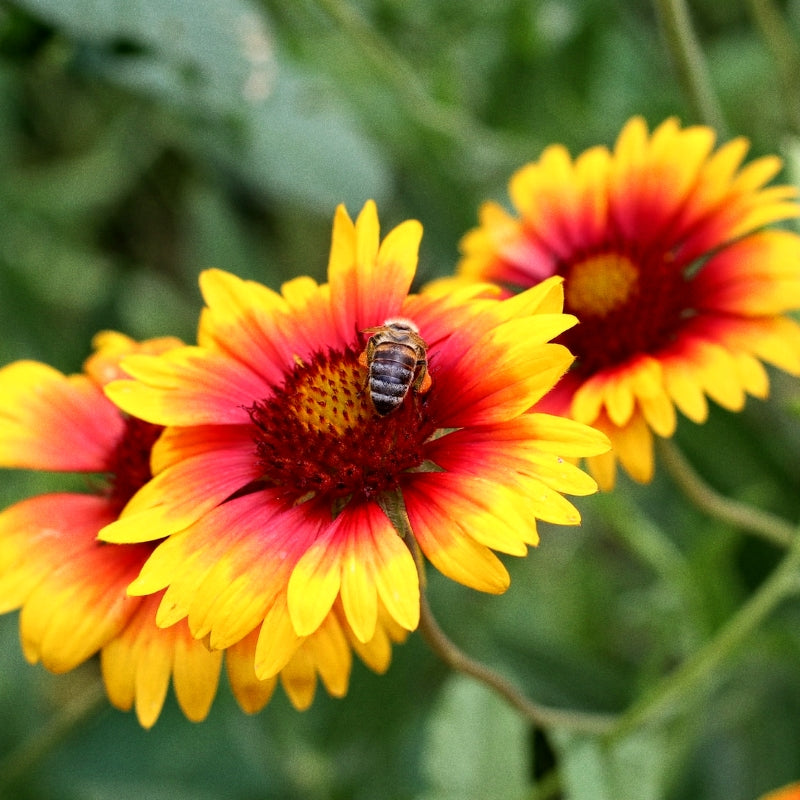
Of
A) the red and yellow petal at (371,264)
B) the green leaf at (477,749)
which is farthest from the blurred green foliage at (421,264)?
the red and yellow petal at (371,264)

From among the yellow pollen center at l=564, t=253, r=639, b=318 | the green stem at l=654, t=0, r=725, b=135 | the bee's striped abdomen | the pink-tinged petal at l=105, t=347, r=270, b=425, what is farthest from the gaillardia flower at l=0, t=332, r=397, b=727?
the green stem at l=654, t=0, r=725, b=135

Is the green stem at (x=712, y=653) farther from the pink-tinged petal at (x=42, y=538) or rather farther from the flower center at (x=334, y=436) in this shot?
the pink-tinged petal at (x=42, y=538)

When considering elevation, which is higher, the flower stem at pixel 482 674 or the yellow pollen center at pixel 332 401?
the yellow pollen center at pixel 332 401

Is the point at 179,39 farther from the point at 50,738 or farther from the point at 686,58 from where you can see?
the point at 50,738

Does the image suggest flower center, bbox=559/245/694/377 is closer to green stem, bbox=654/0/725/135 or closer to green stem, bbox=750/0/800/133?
green stem, bbox=654/0/725/135

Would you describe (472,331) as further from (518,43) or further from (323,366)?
(518,43)

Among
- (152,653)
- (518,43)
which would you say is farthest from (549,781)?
(518,43)

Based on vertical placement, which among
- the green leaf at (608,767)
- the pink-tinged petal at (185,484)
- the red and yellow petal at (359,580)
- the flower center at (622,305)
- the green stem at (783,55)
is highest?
the green stem at (783,55)
